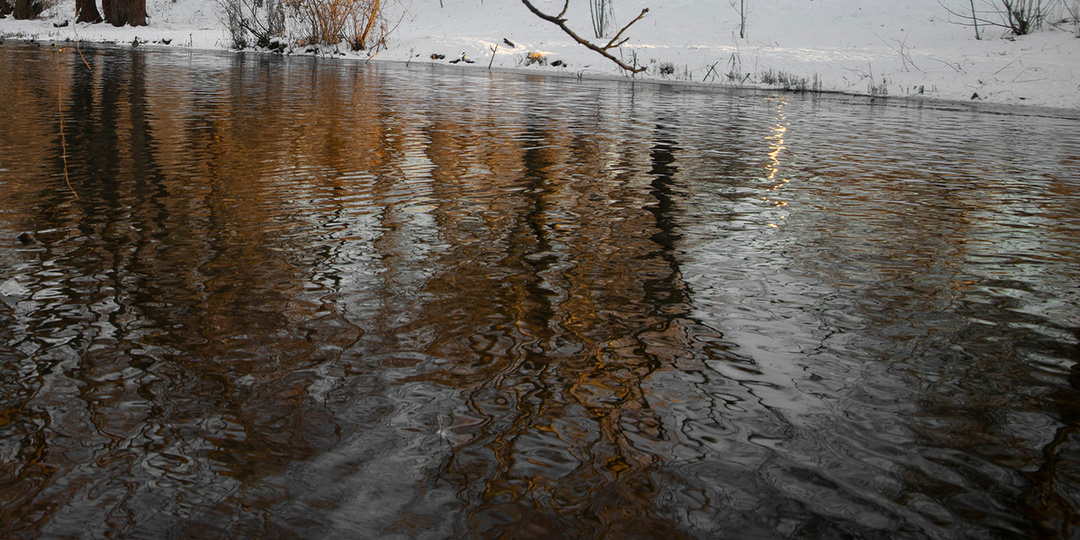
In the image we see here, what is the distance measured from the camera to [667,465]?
2.32 metres

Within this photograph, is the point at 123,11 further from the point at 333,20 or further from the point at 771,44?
the point at 771,44

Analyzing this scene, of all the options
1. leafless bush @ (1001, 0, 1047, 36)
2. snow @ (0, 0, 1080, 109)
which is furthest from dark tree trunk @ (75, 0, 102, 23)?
leafless bush @ (1001, 0, 1047, 36)

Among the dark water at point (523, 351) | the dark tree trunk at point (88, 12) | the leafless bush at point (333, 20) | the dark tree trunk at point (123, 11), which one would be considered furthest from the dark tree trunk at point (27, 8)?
the dark water at point (523, 351)

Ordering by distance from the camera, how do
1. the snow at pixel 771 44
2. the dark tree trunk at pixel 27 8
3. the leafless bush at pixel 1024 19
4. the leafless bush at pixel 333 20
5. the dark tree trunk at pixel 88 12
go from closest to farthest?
the snow at pixel 771 44 < the leafless bush at pixel 1024 19 < the leafless bush at pixel 333 20 < the dark tree trunk at pixel 88 12 < the dark tree trunk at pixel 27 8

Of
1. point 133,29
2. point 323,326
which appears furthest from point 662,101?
point 133,29

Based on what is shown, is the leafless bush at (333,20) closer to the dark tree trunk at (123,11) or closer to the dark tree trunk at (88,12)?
the dark tree trunk at (123,11)

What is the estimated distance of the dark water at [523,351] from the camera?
2.12 m

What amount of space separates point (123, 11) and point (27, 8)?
6.30 metres

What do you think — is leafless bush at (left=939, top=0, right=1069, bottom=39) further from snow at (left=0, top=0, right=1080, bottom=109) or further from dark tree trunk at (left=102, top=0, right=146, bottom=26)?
dark tree trunk at (left=102, top=0, right=146, bottom=26)

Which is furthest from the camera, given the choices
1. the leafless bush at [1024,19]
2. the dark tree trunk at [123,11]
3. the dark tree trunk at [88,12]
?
the dark tree trunk at [88,12]

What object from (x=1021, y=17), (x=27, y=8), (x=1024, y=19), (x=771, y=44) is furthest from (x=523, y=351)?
(x=27, y=8)

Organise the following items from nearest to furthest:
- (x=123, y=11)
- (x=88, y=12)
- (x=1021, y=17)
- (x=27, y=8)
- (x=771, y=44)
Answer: (x=1021, y=17)
(x=771, y=44)
(x=123, y=11)
(x=88, y=12)
(x=27, y=8)

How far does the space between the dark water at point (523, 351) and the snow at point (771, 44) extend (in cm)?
1254

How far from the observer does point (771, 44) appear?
2556 cm
